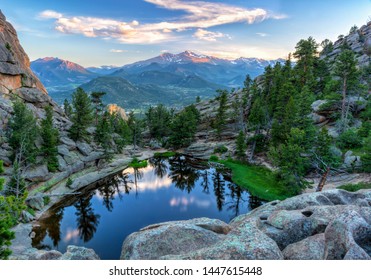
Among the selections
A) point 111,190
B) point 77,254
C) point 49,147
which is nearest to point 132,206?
point 111,190

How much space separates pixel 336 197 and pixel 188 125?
7340cm

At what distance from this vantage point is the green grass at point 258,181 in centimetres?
4725

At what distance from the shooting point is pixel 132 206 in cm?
4900

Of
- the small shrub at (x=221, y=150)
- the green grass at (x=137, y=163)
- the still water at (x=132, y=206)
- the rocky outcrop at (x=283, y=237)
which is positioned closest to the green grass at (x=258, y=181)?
the still water at (x=132, y=206)

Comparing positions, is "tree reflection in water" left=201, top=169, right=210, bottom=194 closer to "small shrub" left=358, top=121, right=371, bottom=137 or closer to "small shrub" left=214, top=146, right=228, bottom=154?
"small shrub" left=214, top=146, right=228, bottom=154

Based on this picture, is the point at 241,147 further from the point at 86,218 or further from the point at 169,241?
the point at 169,241

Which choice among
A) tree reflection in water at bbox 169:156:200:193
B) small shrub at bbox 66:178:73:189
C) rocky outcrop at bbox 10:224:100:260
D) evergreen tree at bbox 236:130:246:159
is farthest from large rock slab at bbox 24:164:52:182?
evergreen tree at bbox 236:130:246:159

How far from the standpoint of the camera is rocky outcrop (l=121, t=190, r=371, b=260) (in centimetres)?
1002

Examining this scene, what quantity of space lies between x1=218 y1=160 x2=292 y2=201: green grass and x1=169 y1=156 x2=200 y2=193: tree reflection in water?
10.7m

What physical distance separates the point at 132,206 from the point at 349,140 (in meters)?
48.4

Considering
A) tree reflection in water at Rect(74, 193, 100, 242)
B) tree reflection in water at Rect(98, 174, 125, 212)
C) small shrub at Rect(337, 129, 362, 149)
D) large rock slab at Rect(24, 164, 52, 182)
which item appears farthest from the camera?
tree reflection in water at Rect(98, 174, 125, 212)

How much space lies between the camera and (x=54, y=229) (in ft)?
128

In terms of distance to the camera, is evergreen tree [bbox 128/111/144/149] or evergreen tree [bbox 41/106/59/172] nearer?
evergreen tree [bbox 41/106/59/172]

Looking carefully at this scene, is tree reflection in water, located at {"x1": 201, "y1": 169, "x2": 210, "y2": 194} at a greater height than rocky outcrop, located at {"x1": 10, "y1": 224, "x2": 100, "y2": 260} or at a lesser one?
lesser
